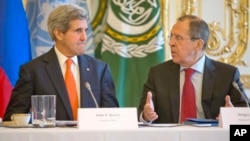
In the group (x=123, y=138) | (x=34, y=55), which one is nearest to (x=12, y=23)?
(x=34, y=55)

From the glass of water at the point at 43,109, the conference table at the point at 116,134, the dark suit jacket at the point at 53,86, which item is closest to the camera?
the conference table at the point at 116,134

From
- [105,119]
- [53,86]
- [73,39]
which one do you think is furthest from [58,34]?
[105,119]

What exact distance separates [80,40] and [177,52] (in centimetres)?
64

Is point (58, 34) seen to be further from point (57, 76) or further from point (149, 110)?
point (149, 110)

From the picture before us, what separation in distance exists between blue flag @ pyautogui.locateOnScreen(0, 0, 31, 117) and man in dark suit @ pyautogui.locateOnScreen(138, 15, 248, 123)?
1254mm

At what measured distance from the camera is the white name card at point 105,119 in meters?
2.50

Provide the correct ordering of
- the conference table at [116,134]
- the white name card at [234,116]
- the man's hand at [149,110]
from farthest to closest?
the man's hand at [149,110] < the white name card at [234,116] < the conference table at [116,134]

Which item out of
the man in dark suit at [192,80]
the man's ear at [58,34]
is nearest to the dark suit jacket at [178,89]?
the man in dark suit at [192,80]

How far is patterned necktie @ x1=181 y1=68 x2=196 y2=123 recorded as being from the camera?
3412 mm

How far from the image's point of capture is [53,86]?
3.33 m

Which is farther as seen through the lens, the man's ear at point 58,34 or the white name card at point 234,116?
the man's ear at point 58,34

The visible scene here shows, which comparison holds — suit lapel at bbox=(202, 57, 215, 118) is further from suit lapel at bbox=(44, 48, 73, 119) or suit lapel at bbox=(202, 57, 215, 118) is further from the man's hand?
suit lapel at bbox=(44, 48, 73, 119)

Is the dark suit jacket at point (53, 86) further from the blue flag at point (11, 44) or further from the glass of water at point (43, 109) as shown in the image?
the blue flag at point (11, 44)

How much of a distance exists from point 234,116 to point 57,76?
3.98ft
